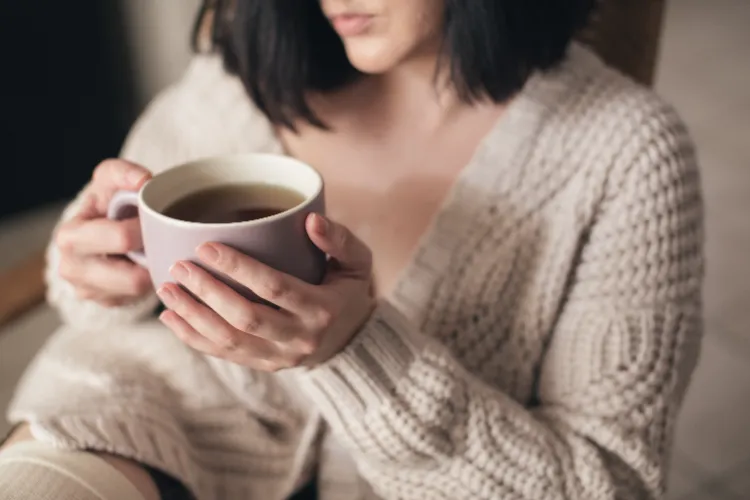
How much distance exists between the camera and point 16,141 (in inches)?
66.2

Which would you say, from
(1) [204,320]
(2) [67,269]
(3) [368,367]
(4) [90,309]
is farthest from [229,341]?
(4) [90,309]

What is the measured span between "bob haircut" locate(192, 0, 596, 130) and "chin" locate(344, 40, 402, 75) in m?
0.08

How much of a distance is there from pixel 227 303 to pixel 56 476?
253 millimetres

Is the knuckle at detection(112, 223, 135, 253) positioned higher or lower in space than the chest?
higher

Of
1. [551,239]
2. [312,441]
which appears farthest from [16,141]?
[551,239]

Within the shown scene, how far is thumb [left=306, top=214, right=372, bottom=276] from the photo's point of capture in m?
0.44

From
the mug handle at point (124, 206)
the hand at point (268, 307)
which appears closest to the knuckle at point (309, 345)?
the hand at point (268, 307)

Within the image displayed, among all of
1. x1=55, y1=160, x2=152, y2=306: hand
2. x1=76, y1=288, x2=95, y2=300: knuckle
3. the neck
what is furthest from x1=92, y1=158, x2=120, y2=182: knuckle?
the neck

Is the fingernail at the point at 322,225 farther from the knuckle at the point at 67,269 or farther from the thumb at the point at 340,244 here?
the knuckle at the point at 67,269

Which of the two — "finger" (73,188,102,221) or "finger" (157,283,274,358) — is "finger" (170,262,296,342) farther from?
"finger" (73,188,102,221)

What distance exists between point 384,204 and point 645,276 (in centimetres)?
27

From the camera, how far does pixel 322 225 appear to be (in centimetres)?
45

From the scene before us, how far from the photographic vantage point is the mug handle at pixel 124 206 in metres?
0.52

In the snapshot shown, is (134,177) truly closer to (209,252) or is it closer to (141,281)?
(141,281)
